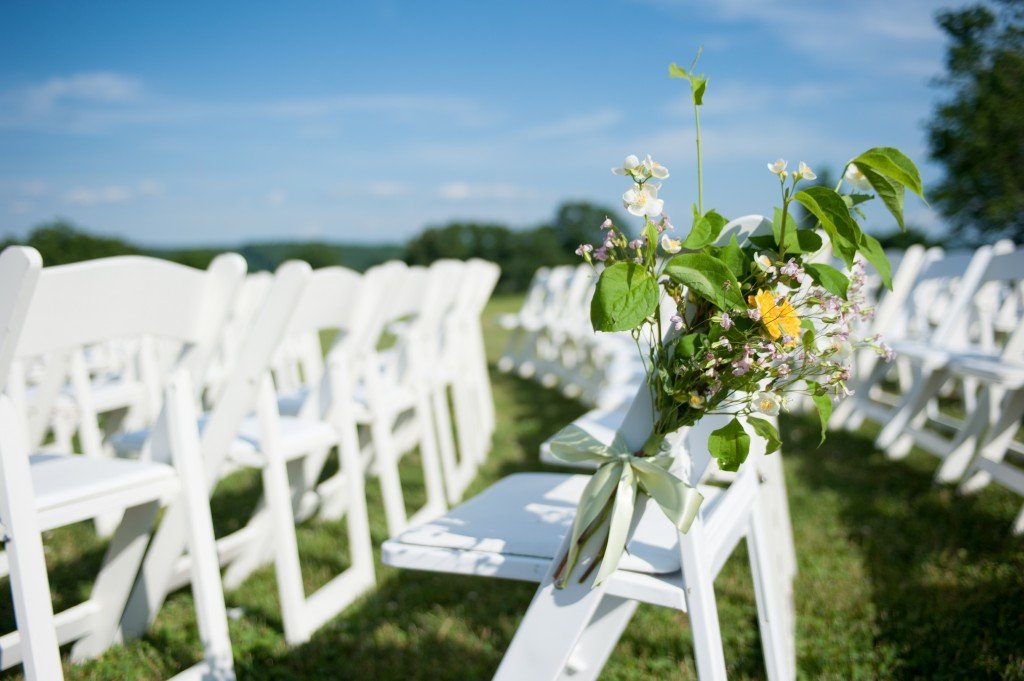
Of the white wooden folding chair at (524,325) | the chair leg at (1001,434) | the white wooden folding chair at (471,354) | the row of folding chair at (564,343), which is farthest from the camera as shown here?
the white wooden folding chair at (524,325)

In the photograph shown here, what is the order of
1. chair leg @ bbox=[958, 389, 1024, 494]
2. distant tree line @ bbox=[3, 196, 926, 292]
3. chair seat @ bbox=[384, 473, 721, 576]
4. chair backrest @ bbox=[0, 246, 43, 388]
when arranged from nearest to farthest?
chair seat @ bbox=[384, 473, 721, 576]
chair backrest @ bbox=[0, 246, 43, 388]
chair leg @ bbox=[958, 389, 1024, 494]
distant tree line @ bbox=[3, 196, 926, 292]

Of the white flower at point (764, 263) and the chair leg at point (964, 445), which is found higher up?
the white flower at point (764, 263)

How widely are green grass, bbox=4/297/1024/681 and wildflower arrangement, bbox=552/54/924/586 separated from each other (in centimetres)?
128

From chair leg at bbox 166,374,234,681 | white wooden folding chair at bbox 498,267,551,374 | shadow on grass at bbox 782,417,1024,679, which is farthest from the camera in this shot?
white wooden folding chair at bbox 498,267,551,374

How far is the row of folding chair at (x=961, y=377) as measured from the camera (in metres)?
3.48

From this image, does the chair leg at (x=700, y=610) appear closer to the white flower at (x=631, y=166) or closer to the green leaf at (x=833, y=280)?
the green leaf at (x=833, y=280)

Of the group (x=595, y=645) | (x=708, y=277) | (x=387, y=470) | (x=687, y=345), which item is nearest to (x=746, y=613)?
(x=595, y=645)

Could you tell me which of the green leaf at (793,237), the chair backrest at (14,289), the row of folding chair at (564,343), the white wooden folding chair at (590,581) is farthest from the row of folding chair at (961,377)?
the chair backrest at (14,289)

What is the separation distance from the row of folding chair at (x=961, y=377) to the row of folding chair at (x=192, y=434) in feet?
8.05

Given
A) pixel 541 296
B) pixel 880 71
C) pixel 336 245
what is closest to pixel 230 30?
pixel 880 71

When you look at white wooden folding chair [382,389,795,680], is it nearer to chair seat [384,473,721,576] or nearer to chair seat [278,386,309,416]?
chair seat [384,473,721,576]

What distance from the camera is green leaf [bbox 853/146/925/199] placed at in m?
1.07

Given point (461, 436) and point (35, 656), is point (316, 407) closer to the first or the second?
point (35, 656)

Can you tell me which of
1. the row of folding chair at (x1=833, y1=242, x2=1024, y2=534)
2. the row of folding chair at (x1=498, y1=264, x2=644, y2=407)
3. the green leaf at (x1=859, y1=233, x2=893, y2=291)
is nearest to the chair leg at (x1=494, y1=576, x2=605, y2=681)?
the green leaf at (x1=859, y1=233, x2=893, y2=291)
